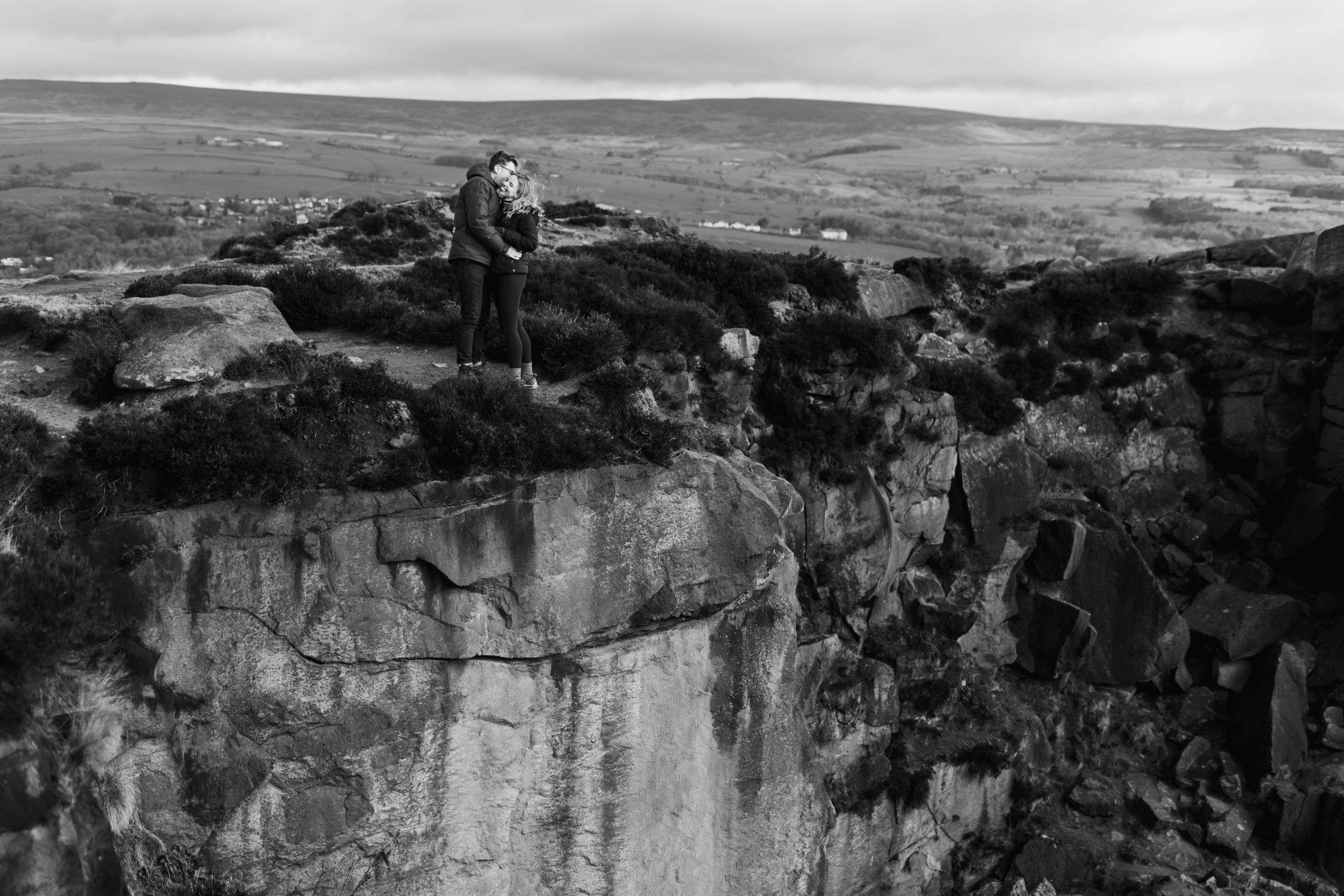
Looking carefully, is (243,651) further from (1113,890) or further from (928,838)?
(1113,890)

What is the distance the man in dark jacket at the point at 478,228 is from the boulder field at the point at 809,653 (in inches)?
141

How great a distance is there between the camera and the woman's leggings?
1542 centimetres

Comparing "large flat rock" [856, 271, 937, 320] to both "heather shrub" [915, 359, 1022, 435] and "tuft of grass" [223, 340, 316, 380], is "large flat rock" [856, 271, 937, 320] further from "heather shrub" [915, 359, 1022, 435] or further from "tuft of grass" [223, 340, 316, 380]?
"tuft of grass" [223, 340, 316, 380]

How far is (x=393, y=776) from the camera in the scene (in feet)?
43.9

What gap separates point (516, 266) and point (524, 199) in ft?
3.50

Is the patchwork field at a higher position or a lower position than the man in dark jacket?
higher

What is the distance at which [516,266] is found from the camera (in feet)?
A: 50.1

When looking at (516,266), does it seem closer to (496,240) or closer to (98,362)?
(496,240)

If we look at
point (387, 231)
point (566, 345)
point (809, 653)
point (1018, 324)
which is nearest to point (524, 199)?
point (566, 345)

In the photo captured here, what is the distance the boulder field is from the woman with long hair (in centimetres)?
291

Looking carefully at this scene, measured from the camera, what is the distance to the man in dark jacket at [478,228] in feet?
48.5

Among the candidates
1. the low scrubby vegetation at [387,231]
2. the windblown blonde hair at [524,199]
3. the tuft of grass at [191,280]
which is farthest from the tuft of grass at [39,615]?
the low scrubby vegetation at [387,231]

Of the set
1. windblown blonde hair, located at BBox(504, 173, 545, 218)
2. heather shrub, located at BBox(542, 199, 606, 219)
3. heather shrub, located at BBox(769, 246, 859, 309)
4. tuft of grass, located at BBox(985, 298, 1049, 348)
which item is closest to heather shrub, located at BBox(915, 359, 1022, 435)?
tuft of grass, located at BBox(985, 298, 1049, 348)

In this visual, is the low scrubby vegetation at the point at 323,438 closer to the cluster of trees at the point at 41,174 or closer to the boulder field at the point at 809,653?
the boulder field at the point at 809,653
